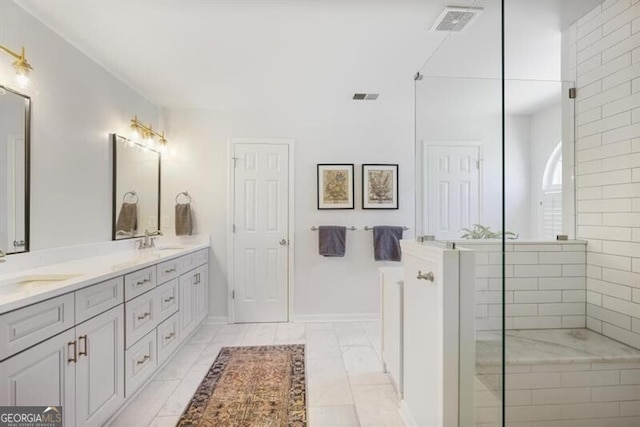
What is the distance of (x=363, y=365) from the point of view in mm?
2484

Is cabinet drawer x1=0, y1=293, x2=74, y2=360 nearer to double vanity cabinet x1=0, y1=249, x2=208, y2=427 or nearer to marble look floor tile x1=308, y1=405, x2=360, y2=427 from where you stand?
Result: double vanity cabinet x1=0, y1=249, x2=208, y2=427

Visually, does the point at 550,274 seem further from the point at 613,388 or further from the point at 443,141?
the point at 443,141

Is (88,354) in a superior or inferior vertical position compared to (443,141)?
inferior

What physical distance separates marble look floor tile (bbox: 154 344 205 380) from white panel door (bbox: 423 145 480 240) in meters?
2.09

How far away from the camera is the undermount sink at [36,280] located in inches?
62.0

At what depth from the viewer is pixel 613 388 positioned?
4.82ft

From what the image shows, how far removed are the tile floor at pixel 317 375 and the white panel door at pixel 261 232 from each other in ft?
0.76

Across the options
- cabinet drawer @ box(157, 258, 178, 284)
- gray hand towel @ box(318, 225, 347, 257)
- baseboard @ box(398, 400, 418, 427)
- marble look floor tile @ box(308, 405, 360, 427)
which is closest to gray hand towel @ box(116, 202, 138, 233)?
cabinet drawer @ box(157, 258, 178, 284)

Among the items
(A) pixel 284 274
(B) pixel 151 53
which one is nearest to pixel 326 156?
(A) pixel 284 274

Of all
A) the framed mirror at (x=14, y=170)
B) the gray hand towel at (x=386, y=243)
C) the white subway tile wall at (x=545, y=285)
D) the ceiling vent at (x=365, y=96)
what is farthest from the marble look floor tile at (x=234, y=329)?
the ceiling vent at (x=365, y=96)

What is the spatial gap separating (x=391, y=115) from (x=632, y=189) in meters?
2.37

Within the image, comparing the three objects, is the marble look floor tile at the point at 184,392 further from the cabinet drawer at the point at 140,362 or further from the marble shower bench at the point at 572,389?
the marble shower bench at the point at 572,389

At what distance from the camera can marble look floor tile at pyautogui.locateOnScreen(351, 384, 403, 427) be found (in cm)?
182

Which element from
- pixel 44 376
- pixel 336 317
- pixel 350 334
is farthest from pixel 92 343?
pixel 336 317
